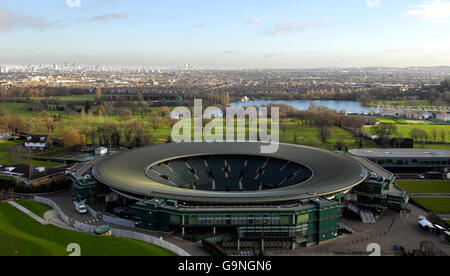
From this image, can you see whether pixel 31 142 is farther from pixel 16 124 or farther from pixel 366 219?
pixel 366 219

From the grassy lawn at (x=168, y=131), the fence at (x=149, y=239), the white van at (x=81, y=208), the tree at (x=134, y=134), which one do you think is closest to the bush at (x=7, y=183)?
the white van at (x=81, y=208)

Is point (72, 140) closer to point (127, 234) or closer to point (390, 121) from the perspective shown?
point (127, 234)

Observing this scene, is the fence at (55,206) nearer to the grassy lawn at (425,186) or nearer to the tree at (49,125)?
the grassy lawn at (425,186)

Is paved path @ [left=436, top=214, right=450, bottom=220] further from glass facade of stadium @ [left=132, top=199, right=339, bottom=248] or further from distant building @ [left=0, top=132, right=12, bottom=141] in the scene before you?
distant building @ [left=0, top=132, right=12, bottom=141]

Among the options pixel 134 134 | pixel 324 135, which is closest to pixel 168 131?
pixel 134 134
